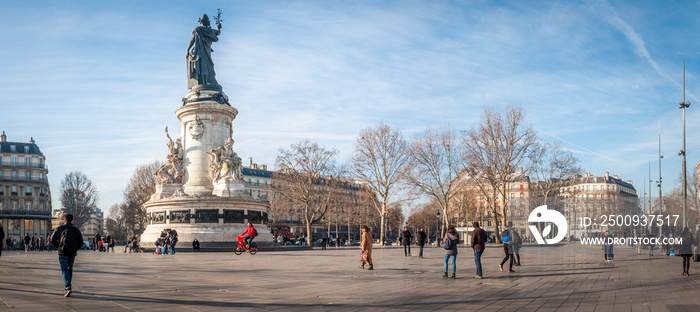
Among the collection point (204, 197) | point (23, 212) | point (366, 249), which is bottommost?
point (23, 212)

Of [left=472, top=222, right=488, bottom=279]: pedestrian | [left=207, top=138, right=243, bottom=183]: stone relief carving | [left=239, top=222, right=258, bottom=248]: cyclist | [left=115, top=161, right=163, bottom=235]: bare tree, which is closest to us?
[left=472, top=222, right=488, bottom=279]: pedestrian

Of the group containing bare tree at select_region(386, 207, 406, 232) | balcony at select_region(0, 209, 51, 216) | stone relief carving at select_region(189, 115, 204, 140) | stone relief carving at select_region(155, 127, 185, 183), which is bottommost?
bare tree at select_region(386, 207, 406, 232)

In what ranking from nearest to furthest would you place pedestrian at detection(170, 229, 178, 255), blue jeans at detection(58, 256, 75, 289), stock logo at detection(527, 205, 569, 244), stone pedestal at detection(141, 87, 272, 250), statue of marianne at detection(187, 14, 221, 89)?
blue jeans at detection(58, 256, 75, 289)
stock logo at detection(527, 205, 569, 244)
pedestrian at detection(170, 229, 178, 255)
stone pedestal at detection(141, 87, 272, 250)
statue of marianne at detection(187, 14, 221, 89)

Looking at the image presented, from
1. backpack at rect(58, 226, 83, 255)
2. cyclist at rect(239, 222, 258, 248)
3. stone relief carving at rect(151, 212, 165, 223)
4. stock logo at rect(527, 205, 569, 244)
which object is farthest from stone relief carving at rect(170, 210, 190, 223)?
backpack at rect(58, 226, 83, 255)

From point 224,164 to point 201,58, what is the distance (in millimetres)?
8406

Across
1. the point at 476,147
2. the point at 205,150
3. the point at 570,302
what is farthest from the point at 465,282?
the point at 476,147

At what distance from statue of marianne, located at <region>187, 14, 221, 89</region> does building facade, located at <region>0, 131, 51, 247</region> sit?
64072 mm

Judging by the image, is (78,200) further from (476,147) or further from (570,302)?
(570,302)

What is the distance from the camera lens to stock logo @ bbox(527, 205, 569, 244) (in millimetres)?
24016

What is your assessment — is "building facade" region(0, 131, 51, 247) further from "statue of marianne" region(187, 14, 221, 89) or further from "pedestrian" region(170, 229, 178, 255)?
"pedestrian" region(170, 229, 178, 255)

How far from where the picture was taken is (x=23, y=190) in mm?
92000

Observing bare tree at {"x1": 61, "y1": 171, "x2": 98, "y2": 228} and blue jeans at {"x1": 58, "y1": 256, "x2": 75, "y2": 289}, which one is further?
bare tree at {"x1": 61, "y1": 171, "x2": 98, "y2": 228}

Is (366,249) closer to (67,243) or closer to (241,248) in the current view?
(67,243)

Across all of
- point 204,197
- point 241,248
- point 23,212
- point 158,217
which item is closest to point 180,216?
point 204,197
